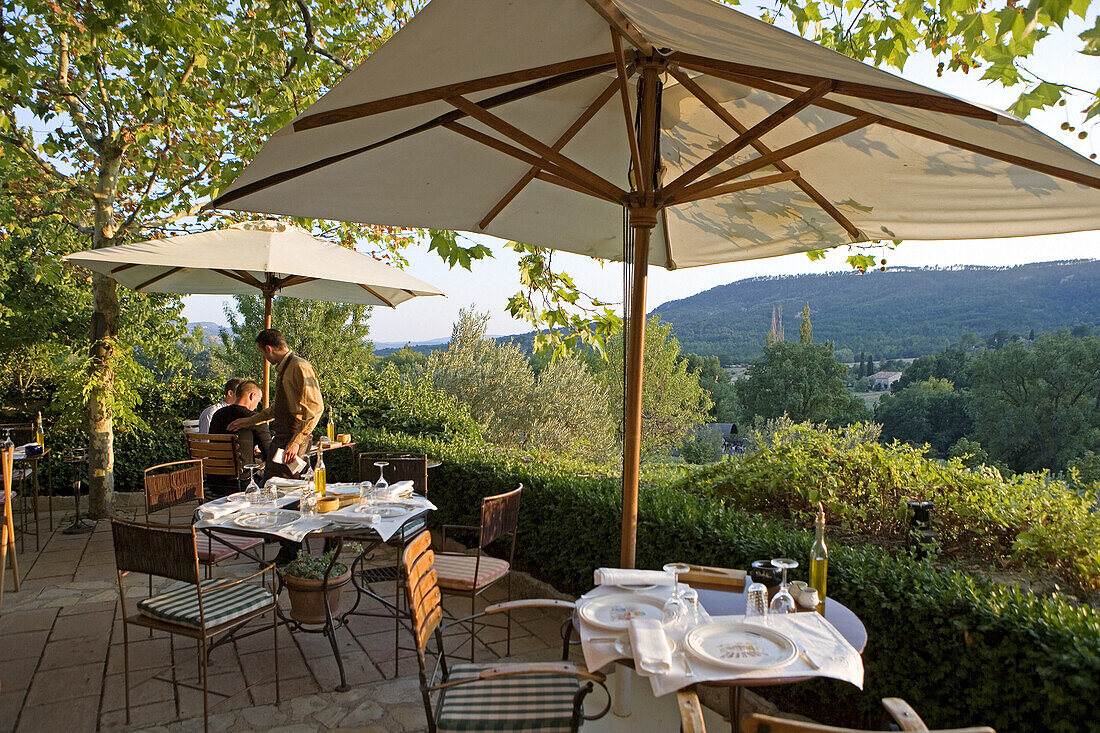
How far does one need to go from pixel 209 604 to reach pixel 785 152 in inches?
128

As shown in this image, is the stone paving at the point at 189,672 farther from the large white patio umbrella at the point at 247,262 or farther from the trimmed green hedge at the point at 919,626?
the large white patio umbrella at the point at 247,262

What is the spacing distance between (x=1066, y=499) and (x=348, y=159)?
4.03 metres

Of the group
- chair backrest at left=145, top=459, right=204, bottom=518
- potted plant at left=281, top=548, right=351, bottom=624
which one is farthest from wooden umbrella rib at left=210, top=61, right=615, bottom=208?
chair backrest at left=145, top=459, right=204, bottom=518

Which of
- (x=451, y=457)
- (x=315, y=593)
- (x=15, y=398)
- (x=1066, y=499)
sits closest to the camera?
(x=1066, y=499)

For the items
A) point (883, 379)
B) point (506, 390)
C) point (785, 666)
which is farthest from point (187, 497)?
point (883, 379)

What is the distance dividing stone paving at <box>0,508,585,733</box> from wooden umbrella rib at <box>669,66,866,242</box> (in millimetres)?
2830

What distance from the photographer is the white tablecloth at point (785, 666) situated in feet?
6.06

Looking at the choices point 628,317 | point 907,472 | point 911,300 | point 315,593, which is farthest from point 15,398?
point 911,300

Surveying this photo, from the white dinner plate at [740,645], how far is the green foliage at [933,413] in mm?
53275

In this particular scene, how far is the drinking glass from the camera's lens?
220 centimetres

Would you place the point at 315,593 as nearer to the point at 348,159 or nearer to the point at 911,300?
the point at 348,159

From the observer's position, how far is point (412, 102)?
194 cm

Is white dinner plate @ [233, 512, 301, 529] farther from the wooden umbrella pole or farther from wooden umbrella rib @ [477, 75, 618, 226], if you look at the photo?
A: the wooden umbrella pole

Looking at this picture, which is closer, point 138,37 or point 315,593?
point 315,593
